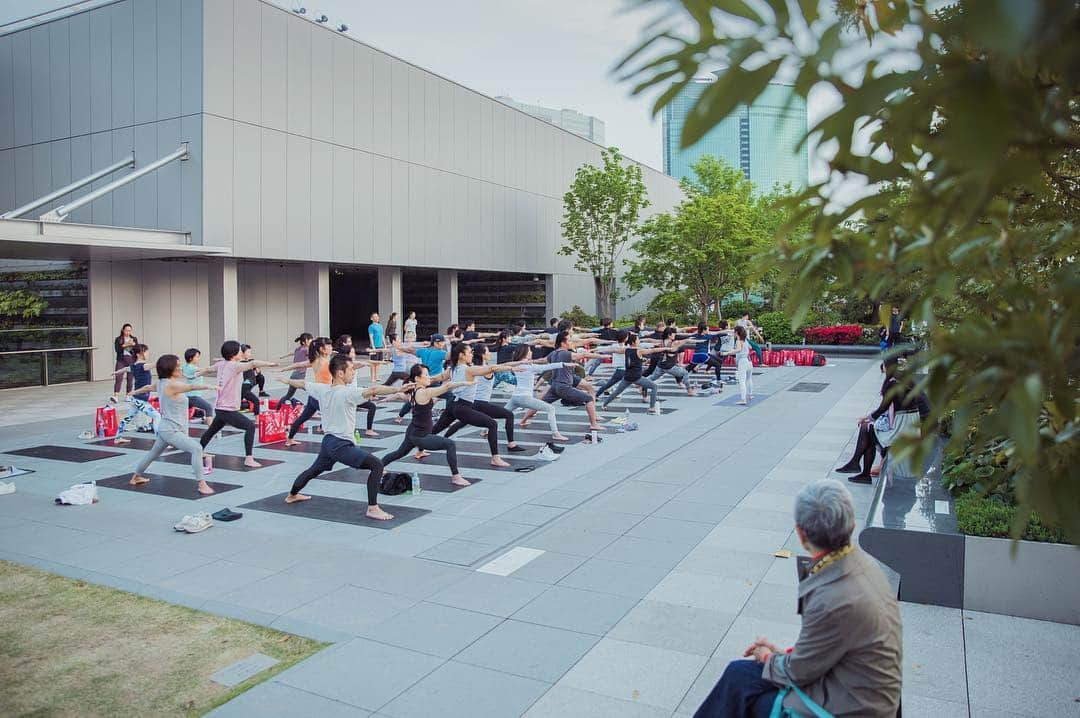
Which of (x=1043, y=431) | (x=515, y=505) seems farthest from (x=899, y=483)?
(x=1043, y=431)

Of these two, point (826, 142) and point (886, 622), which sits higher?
point (826, 142)

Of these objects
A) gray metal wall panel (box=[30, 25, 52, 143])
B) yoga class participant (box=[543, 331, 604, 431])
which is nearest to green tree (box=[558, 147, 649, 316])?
gray metal wall panel (box=[30, 25, 52, 143])

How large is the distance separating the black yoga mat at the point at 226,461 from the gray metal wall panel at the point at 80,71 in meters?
16.5

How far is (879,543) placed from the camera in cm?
648

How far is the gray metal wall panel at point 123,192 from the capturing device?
23297 millimetres

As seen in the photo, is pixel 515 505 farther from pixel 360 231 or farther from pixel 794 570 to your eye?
pixel 360 231

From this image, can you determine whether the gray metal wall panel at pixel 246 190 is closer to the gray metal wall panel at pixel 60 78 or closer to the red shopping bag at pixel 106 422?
the gray metal wall panel at pixel 60 78

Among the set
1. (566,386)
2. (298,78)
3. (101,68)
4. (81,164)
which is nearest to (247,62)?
(298,78)

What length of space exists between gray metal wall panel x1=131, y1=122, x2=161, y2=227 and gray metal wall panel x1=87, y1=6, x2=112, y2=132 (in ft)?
5.42

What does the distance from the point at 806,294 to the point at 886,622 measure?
188 cm

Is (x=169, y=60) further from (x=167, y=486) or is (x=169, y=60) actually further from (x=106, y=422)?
(x=167, y=486)

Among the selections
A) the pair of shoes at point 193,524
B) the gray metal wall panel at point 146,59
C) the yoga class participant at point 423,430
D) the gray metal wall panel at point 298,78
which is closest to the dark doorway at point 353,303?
the gray metal wall panel at point 298,78

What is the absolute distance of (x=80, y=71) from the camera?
24.4 meters

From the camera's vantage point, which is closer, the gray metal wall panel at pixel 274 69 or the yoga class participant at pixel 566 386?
the yoga class participant at pixel 566 386
